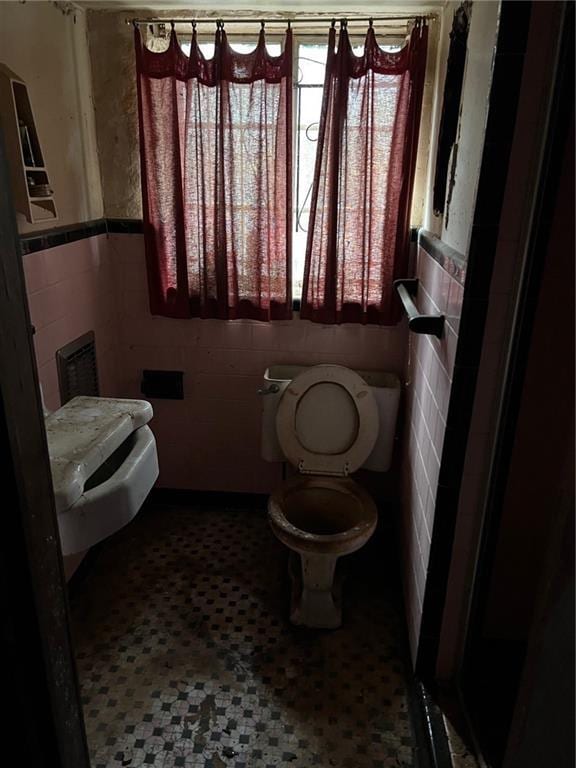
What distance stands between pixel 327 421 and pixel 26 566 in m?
1.41

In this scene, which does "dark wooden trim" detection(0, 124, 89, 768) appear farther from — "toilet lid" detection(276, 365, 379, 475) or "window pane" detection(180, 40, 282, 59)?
"window pane" detection(180, 40, 282, 59)

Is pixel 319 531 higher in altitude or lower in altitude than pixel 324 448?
lower

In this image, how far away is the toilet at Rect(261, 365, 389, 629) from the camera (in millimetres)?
1924

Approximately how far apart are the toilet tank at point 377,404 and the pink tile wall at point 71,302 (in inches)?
25.7

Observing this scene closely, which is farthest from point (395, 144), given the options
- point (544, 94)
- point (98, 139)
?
point (98, 139)

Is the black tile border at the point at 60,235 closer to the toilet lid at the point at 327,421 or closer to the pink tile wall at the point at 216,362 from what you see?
the pink tile wall at the point at 216,362

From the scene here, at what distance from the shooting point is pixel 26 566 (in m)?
0.63

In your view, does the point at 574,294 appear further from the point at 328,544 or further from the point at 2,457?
Answer: the point at 2,457

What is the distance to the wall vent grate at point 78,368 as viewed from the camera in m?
1.78

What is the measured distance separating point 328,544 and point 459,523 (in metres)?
0.46

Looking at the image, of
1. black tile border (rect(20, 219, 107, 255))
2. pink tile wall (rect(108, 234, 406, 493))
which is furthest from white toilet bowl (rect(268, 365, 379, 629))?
black tile border (rect(20, 219, 107, 255))

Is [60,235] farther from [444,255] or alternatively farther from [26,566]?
[26,566]

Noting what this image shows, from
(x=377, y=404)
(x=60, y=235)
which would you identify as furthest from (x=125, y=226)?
(x=377, y=404)

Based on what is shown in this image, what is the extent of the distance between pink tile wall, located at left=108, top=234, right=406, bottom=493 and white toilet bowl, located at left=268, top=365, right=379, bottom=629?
262mm
